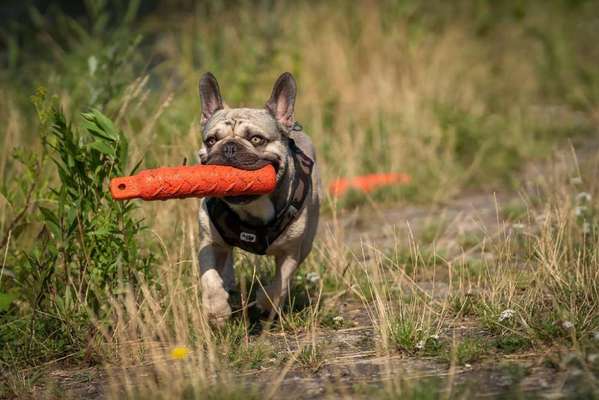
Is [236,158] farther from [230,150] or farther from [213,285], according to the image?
[213,285]

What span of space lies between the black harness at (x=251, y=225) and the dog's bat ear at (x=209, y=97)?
617 mm

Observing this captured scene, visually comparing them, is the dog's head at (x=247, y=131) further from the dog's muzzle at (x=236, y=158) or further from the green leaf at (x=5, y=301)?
the green leaf at (x=5, y=301)

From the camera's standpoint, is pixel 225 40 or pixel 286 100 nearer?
pixel 286 100

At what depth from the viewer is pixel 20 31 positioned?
11.1 metres

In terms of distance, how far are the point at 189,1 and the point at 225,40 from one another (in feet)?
8.48

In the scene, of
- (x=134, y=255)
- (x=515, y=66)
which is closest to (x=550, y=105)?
(x=515, y=66)

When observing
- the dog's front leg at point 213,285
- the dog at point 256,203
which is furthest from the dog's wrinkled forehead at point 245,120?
the dog's front leg at point 213,285

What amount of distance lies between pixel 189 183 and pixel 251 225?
607 millimetres

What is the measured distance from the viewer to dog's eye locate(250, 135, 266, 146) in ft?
17.8

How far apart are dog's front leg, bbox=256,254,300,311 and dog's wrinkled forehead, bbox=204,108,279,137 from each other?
0.76m

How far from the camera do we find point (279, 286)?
5.57 m

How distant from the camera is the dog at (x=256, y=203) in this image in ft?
17.5

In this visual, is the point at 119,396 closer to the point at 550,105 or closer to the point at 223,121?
the point at 223,121

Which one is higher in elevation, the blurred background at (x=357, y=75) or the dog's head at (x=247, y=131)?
the blurred background at (x=357, y=75)
